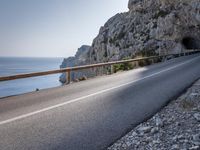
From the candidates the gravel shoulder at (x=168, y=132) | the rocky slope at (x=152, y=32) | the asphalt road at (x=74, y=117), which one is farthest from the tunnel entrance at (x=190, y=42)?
the gravel shoulder at (x=168, y=132)

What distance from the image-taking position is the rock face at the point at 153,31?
52938 mm

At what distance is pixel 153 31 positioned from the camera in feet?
189

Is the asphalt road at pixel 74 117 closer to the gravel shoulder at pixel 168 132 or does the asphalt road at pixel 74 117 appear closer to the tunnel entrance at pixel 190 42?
the gravel shoulder at pixel 168 132

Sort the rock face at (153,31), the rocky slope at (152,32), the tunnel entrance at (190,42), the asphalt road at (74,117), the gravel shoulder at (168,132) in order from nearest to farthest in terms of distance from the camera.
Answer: the gravel shoulder at (168,132) < the asphalt road at (74,117) < the rocky slope at (152,32) < the rock face at (153,31) < the tunnel entrance at (190,42)

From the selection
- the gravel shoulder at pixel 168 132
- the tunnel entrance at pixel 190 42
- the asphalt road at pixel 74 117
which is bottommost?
the gravel shoulder at pixel 168 132

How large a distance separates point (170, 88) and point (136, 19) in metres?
55.6

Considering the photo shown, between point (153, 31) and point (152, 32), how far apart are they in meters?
0.40

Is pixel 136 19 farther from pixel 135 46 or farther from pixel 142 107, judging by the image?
pixel 142 107

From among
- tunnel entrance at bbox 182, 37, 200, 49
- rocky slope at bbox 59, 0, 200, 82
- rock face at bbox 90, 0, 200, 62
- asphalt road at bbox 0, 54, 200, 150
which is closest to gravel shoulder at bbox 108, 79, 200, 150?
asphalt road at bbox 0, 54, 200, 150

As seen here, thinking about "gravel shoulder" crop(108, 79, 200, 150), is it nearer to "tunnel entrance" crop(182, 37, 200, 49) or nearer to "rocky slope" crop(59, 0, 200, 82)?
"rocky slope" crop(59, 0, 200, 82)

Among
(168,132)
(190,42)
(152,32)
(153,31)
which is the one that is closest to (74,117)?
(168,132)

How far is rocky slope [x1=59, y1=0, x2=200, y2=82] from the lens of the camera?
52.7 m

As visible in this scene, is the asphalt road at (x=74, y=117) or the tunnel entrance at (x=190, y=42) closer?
the asphalt road at (x=74, y=117)

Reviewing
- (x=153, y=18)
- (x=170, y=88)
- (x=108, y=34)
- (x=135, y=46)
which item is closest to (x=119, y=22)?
(x=108, y=34)
